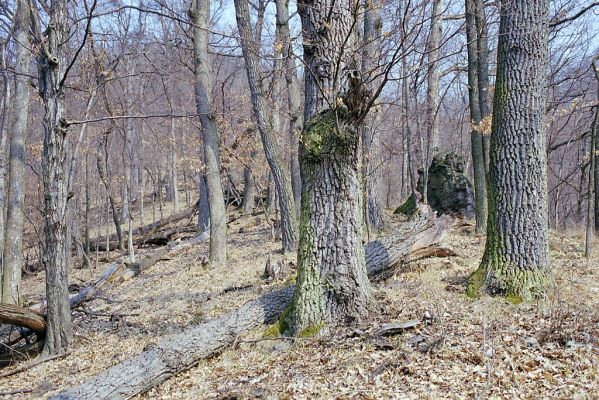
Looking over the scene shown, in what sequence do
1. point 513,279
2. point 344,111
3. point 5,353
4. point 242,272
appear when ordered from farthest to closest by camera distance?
point 242,272 → point 5,353 → point 513,279 → point 344,111

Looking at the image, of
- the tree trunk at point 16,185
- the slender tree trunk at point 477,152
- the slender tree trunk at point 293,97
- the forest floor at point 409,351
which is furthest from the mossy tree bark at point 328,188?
the tree trunk at point 16,185

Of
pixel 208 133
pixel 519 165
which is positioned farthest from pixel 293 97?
pixel 519 165

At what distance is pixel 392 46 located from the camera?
554 cm

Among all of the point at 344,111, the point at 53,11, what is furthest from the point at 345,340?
the point at 53,11

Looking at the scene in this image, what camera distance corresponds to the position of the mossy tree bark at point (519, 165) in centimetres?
521

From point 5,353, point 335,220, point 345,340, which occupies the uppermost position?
point 335,220

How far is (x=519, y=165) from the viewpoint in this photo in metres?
5.28

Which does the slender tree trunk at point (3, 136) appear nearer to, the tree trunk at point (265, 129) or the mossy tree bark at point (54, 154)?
the mossy tree bark at point (54, 154)

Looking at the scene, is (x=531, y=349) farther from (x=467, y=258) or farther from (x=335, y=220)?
(x=467, y=258)

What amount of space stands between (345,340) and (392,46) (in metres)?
3.66

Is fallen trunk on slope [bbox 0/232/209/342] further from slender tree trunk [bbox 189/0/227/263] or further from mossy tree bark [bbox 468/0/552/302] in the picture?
mossy tree bark [bbox 468/0/552/302]

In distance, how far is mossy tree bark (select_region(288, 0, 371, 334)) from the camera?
4594mm

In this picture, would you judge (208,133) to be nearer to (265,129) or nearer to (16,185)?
(265,129)

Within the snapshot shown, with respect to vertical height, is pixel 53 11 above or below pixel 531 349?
above
